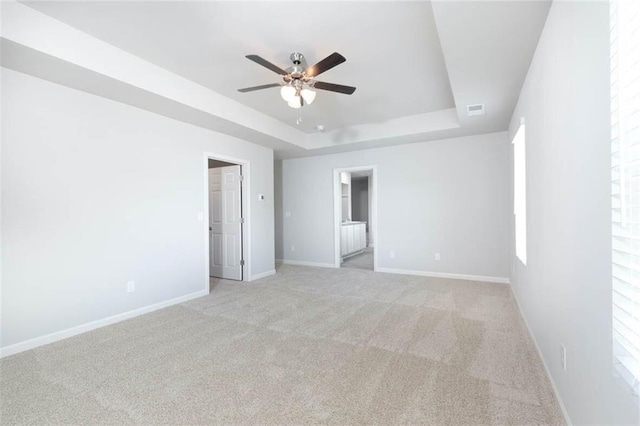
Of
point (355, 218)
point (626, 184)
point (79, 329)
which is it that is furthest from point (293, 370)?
point (355, 218)

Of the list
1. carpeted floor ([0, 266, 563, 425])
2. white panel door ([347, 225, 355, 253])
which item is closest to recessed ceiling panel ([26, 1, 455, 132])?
carpeted floor ([0, 266, 563, 425])

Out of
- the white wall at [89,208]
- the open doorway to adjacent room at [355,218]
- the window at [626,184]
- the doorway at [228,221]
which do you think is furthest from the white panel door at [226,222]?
the window at [626,184]

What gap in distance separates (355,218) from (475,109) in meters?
7.19

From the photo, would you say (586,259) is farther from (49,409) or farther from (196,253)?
(196,253)

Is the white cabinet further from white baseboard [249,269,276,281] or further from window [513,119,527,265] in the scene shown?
window [513,119,527,265]

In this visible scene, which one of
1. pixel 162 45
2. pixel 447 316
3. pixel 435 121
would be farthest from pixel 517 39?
pixel 162 45

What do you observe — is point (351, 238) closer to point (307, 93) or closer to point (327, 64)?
point (307, 93)

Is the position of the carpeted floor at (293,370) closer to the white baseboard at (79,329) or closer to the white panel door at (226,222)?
the white baseboard at (79,329)

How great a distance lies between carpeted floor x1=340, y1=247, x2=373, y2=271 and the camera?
246 inches

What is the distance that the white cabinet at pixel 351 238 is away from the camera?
693cm

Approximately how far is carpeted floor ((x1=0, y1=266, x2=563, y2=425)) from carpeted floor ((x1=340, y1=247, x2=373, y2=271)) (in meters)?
2.59

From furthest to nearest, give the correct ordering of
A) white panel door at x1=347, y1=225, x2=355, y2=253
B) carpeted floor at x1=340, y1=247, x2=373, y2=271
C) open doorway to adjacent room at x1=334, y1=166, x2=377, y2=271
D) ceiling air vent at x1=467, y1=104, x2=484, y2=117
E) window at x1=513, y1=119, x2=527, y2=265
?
white panel door at x1=347, y1=225, x2=355, y2=253 → carpeted floor at x1=340, y1=247, x2=373, y2=271 → open doorway to adjacent room at x1=334, y1=166, x2=377, y2=271 → ceiling air vent at x1=467, y1=104, x2=484, y2=117 → window at x1=513, y1=119, x2=527, y2=265

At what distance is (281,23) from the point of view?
2.32 meters

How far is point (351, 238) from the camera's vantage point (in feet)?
24.3
